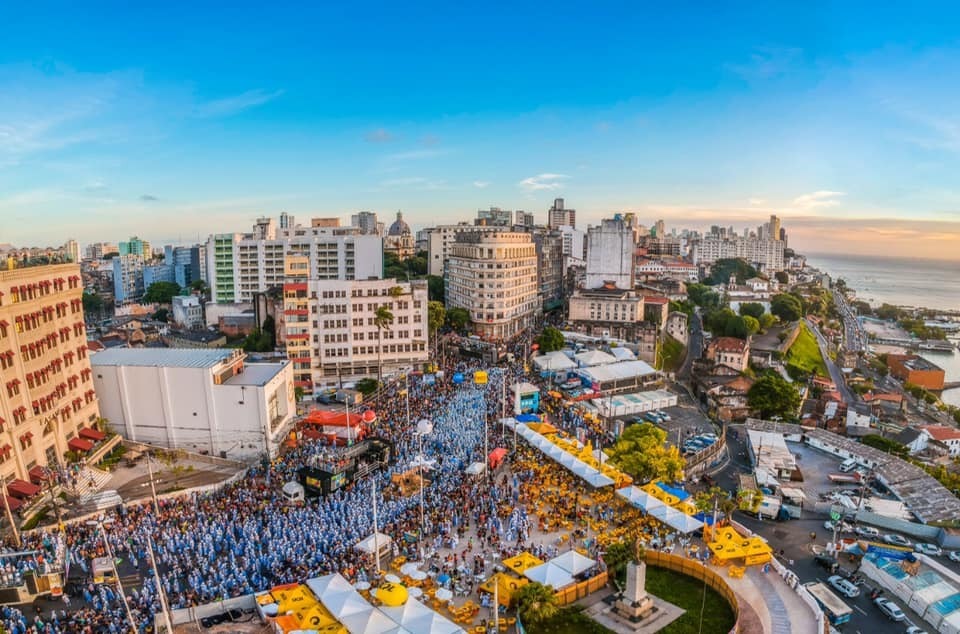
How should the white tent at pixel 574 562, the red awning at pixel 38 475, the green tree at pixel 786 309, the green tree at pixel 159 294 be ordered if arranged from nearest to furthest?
1. the white tent at pixel 574 562
2. the red awning at pixel 38 475
3. the green tree at pixel 786 309
4. the green tree at pixel 159 294

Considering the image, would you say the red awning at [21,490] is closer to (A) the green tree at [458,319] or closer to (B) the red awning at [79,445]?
(B) the red awning at [79,445]

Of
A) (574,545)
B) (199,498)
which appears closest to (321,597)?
(574,545)

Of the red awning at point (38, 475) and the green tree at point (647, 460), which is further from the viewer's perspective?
the green tree at point (647, 460)

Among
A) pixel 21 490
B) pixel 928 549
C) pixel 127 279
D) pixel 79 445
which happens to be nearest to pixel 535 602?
pixel 928 549

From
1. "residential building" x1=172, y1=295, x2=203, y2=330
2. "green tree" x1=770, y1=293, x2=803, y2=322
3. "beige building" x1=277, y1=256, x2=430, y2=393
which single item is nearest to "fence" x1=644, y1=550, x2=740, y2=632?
"beige building" x1=277, y1=256, x2=430, y2=393


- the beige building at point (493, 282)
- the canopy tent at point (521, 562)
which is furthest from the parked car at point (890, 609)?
the beige building at point (493, 282)

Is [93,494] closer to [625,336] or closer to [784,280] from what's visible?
[625,336]

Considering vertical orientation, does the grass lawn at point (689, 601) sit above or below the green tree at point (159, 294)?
below
